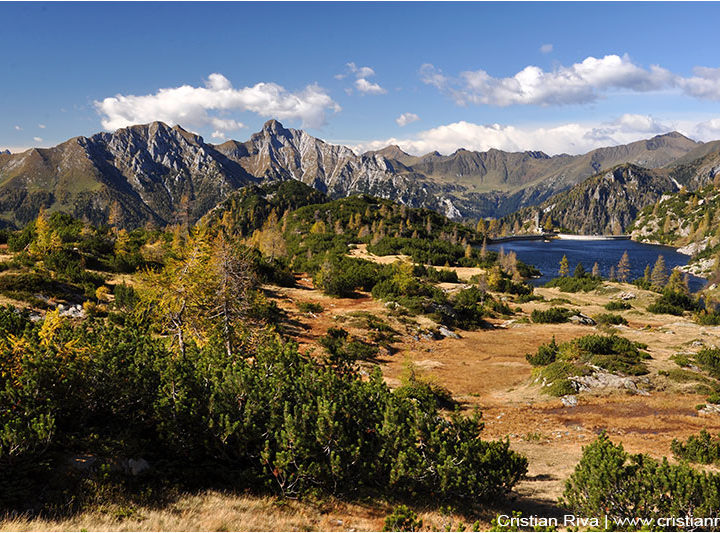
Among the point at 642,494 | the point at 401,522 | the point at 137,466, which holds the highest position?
the point at 137,466

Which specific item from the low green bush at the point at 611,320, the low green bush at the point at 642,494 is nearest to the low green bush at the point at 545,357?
the low green bush at the point at 642,494

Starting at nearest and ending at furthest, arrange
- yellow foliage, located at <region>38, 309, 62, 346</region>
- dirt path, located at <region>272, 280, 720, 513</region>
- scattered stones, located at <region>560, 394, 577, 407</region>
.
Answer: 1. yellow foliage, located at <region>38, 309, 62, 346</region>
2. dirt path, located at <region>272, 280, 720, 513</region>
3. scattered stones, located at <region>560, 394, 577, 407</region>

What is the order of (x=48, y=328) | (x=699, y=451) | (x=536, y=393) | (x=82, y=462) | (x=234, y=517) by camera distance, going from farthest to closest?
(x=536, y=393)
(x=699, y=451)
(x=48, y=328)
(x=82, y=462)
(x=234, y=517)

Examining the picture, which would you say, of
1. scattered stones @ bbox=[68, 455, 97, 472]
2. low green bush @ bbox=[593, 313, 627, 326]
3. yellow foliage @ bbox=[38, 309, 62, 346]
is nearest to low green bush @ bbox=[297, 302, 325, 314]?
yellow foliage @ bbox=[38, 309, 62, 346]

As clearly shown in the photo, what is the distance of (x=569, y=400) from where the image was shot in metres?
23.1

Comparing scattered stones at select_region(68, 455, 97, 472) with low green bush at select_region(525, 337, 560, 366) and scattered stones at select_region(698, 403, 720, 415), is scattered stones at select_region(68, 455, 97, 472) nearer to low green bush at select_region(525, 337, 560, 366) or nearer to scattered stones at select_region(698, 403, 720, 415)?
scattered stones at select_region(698, 403, 720, 415)

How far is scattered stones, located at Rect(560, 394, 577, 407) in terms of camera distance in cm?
2270

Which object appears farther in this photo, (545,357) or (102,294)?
(102,294)

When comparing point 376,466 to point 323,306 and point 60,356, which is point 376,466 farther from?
point 323,306

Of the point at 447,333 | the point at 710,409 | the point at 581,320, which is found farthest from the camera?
the point at 581,320

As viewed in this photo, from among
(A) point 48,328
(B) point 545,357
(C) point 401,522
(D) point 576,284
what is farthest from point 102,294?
(D) point 576,284

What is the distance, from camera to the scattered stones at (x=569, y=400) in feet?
74.5

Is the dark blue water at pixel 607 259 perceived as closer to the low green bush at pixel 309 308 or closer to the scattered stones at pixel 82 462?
the low green bush at pixel 309 308

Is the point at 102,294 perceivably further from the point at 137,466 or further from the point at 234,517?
the point at 234,517
